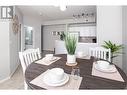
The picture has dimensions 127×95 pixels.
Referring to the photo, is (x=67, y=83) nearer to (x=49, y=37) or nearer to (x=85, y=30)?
(x=85, y=30)

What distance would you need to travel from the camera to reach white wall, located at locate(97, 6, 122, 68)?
122 inches

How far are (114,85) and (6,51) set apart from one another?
268 centimetres

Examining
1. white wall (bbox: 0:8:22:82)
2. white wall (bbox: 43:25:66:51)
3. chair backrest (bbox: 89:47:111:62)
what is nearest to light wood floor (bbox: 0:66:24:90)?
white wall (bbox: 0:8:22:82)

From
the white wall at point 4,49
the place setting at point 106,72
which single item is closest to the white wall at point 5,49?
the white wall at point 4,49

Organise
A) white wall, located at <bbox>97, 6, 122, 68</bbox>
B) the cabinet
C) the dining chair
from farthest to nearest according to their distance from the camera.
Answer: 1. the cabinet
2. white wall, located at <bbox>97, 6, 122, 68</bbox>
3. the dining chair

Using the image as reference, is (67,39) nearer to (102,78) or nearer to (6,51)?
(102,78)

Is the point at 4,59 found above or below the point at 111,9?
below

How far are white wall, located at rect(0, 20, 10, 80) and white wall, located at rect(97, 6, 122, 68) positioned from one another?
2449 millimetres

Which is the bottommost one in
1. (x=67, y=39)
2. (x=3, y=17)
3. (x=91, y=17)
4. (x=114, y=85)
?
(x=114, y=85)

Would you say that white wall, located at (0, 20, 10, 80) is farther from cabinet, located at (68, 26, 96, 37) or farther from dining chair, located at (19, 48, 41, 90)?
cabinet, located at (68, 26, 96, 37)

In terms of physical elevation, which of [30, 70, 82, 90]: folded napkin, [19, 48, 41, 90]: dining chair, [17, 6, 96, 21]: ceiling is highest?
[17, 6, 96, 21]: ceiling

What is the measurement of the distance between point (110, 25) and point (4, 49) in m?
2.81

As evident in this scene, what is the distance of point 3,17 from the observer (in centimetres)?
283
